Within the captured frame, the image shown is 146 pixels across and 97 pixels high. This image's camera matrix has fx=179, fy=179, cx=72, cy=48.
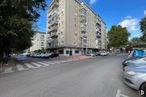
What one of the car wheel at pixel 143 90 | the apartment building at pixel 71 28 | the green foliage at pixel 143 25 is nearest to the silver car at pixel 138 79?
the car wheel at pixel 143 90

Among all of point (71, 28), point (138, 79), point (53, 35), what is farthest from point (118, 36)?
point (138, 79)

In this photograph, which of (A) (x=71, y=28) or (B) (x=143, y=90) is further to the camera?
(A) (x=71, y=28)

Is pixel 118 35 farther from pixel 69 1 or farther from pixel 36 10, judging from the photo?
pixel 36 10

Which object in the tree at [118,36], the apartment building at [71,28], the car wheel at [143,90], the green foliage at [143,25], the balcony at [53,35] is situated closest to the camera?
the car wheel at [143,90]

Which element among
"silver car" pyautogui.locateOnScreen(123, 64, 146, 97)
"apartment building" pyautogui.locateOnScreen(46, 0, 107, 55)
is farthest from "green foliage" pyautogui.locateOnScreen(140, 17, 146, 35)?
"silver car" pyautogui.locateOnScreen(123, 64, 146, 97)

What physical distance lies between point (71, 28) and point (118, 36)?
3915cm

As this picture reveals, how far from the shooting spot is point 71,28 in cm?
6328

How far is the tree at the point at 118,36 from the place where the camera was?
94025mm

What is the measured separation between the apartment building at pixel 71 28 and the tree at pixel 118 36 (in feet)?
62.8

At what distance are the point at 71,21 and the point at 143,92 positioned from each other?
192 ft

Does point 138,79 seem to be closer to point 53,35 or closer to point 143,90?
point 143,90

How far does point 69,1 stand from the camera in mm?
62688

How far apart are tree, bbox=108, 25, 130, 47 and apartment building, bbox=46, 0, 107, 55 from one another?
19.1 meters

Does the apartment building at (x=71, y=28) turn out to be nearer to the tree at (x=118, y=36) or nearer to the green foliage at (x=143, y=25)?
the tree at (x=118, y=36)
